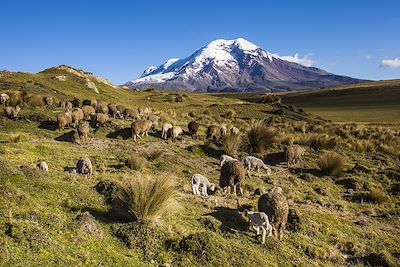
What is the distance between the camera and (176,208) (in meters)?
11.6

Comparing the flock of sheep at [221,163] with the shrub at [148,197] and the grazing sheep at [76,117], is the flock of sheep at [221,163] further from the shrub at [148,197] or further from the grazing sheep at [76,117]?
the shrub at [148,197]

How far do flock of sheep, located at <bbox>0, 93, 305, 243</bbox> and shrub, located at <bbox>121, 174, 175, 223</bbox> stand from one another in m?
2.33

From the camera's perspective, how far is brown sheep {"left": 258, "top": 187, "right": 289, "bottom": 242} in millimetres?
11859

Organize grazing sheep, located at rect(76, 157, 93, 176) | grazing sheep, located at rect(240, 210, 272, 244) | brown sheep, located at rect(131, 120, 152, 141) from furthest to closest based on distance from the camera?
brown sheep, located at rect(131, 120, 152, 141) < grazing sheep, located at rect(76, 157, 93, 176) < grazing sheep, located at rect(240, 210, 272, 244)

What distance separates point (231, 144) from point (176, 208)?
477 inches

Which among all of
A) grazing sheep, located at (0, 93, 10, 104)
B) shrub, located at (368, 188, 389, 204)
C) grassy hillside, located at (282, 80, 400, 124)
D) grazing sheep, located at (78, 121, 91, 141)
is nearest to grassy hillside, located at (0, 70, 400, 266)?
shrub, located at (368, 188, 389, 204)

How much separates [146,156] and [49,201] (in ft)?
31.2

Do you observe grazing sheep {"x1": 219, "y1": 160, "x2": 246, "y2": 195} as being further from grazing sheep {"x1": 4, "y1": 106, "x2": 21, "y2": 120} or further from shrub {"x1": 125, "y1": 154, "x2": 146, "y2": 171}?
grazing sheep {"x1": 4, "y1": 106, "x2": 21, "y2": 120}

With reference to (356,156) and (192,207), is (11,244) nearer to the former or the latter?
(192,207)

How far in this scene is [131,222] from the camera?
34.3 ft

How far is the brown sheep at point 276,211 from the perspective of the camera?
1186cm

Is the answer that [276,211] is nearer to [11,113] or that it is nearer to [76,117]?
[76,117]

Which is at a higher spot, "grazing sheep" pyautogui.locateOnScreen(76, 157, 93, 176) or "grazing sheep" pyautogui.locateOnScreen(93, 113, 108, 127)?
"grazing sheep" pyautogui.locateOnScreen(93, 113, 108, 127)

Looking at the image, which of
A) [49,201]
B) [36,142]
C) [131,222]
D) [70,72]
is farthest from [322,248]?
[70,72]
